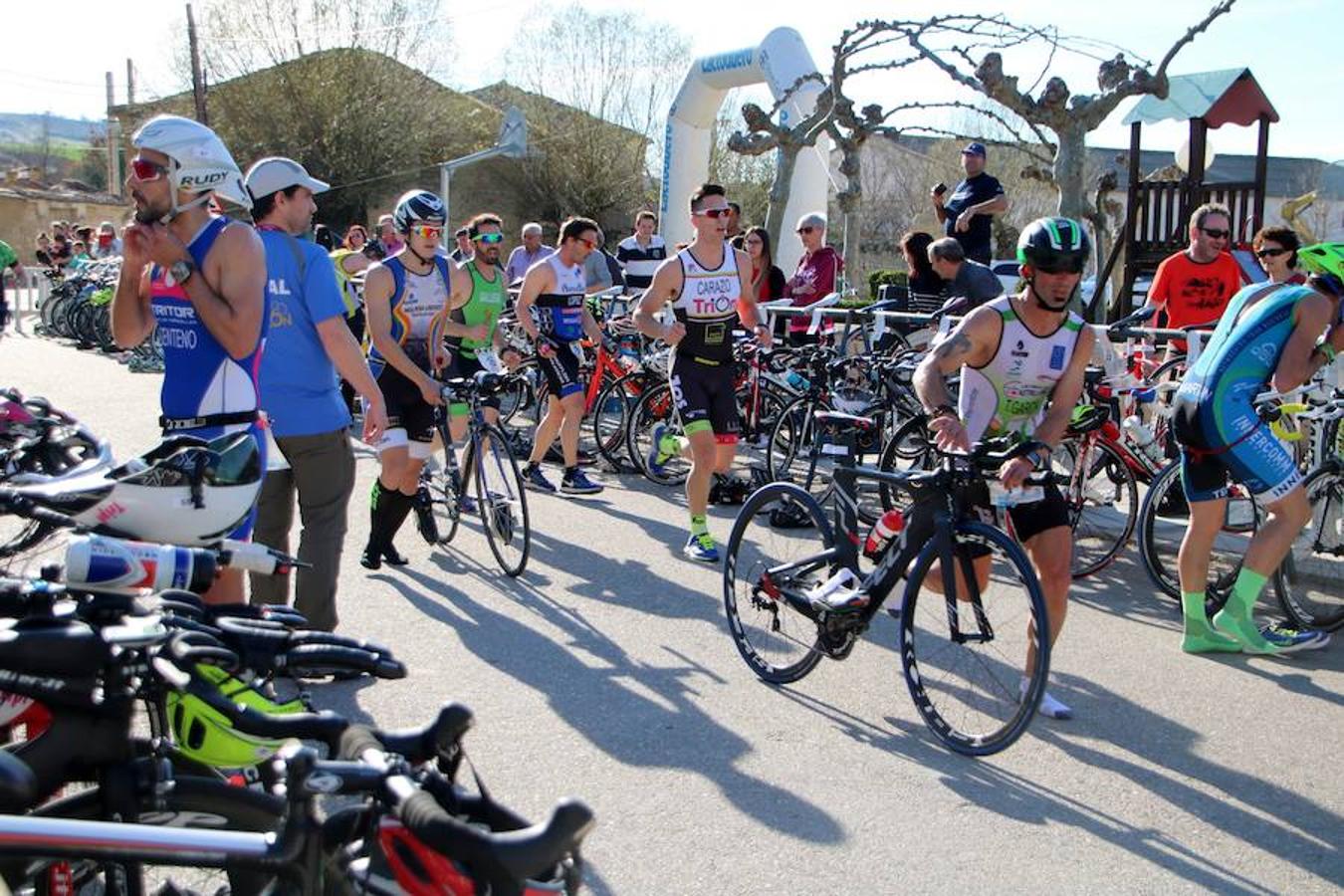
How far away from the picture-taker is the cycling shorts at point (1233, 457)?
18.9ft

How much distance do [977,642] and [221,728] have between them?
3213mm

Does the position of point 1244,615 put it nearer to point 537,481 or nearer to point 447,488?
point 447,488

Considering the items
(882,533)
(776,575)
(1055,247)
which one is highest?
(1055,247)

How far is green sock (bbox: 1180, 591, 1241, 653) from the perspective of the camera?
6055 millimetres

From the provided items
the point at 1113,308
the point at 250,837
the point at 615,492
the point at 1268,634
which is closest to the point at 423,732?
the point at 250,837

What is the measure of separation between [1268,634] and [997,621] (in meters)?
1.95

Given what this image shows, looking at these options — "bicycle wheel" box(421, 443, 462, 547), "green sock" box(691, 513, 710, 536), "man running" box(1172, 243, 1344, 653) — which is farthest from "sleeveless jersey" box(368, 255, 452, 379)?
"man running" box(1172, 243, 1344, 653)

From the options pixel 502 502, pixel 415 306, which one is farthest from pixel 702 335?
pixel 415 306

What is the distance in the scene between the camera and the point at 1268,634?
6.09m

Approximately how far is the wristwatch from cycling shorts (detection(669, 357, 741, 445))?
12.9 feet

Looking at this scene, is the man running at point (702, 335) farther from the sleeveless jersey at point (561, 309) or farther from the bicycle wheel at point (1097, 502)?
the sleeveless jersey at point (561, 309)

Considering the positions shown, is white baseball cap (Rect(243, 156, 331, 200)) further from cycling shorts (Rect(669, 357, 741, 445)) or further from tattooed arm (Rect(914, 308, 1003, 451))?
cycling shorts (Rect(669, 357, 741, 445))

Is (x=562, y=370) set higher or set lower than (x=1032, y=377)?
lower

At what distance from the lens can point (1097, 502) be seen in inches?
297
